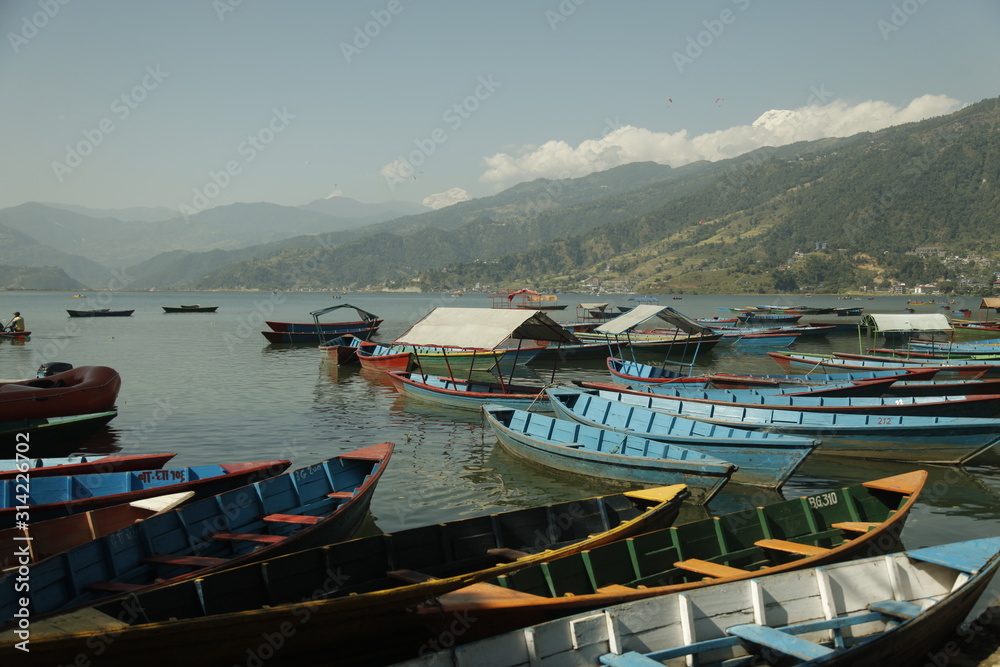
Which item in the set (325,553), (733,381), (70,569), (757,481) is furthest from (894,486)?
(733,381)

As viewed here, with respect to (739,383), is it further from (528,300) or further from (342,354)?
(528,300)

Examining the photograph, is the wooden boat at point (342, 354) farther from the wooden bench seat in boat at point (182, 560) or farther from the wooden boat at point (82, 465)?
the wooden bench seat in boat at point (182, 560)

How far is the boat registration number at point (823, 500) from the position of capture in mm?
10438

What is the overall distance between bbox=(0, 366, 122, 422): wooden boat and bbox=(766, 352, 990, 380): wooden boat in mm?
29770

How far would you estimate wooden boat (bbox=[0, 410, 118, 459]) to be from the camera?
61.2ft

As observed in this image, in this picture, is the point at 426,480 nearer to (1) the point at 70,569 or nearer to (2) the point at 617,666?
(1) the point at 70,569

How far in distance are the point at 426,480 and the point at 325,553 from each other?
889 cm

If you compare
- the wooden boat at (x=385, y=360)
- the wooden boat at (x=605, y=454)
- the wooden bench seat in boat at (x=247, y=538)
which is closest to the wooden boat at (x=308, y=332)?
the wooden boat at (x=385, y=360)

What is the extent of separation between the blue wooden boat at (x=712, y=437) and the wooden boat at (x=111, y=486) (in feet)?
30.3

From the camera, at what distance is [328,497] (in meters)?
12.2

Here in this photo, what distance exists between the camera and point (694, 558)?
922 centimetres

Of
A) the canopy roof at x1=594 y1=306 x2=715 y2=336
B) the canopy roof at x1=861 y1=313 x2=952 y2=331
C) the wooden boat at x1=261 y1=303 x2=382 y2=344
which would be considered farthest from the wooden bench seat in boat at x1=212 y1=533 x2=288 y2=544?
the wooden boat at x1=261 y1=303 x2=382 y2=344

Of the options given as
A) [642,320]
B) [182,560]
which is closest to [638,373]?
[642,320]

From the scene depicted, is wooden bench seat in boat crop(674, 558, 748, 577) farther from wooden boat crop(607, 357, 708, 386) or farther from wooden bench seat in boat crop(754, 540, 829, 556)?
wooden boat crop(607, 357, 708, 386)
